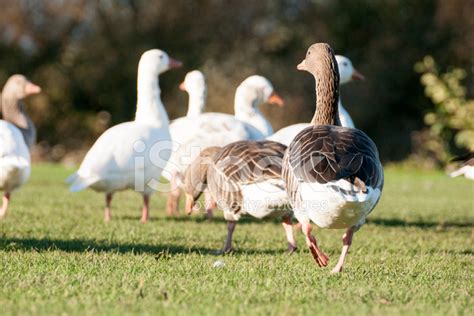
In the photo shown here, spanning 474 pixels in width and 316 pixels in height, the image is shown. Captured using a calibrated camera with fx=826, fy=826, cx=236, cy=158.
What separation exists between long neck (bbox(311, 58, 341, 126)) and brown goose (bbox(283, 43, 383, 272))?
71 centimetres

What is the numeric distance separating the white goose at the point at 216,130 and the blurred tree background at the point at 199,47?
58.9 ft

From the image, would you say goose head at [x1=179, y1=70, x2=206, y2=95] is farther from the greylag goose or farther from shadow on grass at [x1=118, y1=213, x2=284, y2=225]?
the greylag goose

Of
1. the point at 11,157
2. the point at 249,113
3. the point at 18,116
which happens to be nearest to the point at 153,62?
the point at 249,113

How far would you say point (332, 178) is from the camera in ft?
17.0

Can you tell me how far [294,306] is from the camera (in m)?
4.35

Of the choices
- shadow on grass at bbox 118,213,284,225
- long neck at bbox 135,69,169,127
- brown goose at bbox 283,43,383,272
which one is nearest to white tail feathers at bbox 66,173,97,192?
shadow on grass at bbox 118,213,284,225

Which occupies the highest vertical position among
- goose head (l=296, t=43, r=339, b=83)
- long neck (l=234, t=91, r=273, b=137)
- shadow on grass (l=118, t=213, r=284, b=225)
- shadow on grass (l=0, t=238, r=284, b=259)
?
goose head (l=296, t=43, r=339, b=83)

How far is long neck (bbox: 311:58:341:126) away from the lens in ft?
21.7

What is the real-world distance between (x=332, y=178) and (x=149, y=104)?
593cm

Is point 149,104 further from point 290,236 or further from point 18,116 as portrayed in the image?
point 290,236

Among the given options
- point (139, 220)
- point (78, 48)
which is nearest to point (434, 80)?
point (78, 48)

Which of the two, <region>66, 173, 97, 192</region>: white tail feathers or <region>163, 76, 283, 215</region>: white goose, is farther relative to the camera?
<region>163, 76, 283, 215</region>: white goose

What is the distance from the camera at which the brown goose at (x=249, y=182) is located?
685cm

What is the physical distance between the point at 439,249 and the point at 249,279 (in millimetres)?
3020
